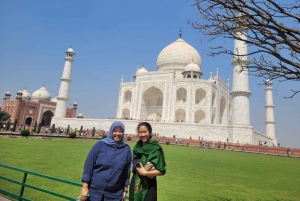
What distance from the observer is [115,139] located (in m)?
2.09

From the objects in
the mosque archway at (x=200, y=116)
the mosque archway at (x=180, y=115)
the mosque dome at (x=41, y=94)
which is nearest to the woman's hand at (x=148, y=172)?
the mosque archway at (x=200, y=116)

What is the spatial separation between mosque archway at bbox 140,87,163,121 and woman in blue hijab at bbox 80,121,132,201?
2732cm

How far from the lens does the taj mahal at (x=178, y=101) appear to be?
71.7 ft

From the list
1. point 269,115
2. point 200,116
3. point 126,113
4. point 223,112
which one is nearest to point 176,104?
point 200,116

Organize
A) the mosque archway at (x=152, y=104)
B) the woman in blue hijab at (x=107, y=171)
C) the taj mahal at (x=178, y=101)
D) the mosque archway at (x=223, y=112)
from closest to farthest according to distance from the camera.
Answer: the woman in blue hijab at (x=107, y=171), the taj mahal at (x=178, y=101), the mosque archway at (x=152, y=104), the mosque archway at (x=223, y=112)

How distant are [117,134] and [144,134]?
0.93 feet

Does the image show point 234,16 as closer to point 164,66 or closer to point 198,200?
point 198,200

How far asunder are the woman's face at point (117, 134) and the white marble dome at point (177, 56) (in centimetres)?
3025

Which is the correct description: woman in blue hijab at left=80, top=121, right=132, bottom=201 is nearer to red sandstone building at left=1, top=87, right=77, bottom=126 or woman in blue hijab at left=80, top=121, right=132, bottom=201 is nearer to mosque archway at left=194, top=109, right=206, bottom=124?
mosque archway at left=194, top=109, right=206, bottom=124

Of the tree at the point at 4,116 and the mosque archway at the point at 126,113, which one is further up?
the mosque archway at the point at 126,113

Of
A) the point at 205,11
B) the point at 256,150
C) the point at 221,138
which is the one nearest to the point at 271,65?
the point at 205,11

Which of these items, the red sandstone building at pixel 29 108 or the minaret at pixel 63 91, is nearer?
the minaret at pixel 63 91

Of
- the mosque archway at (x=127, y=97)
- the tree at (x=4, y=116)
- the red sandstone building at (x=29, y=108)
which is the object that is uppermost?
the mosque archway at (x=127, y=97)

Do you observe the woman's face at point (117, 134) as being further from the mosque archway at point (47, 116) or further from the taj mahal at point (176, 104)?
the mosque archway at point (47, 116)
